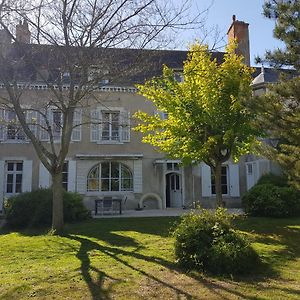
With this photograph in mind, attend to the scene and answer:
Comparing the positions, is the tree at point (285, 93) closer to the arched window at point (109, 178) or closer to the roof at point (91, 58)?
the roof at point (91, 58)

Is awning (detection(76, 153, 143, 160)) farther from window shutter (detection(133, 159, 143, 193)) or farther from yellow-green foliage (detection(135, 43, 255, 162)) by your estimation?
yellow-green foliage (detection(135, 43, 255, 162))

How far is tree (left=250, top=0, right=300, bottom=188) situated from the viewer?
24.5 ft

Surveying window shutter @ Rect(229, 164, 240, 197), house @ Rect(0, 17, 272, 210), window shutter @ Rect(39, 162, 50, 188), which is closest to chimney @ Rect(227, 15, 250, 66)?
house @ Rect(0, 17, 272, 210)

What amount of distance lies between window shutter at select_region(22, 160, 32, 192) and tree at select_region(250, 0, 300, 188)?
1316cm

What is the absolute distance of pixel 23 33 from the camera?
32.9 feet

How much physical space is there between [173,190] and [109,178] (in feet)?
11.3

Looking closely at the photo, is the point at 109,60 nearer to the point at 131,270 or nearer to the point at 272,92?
the point at 272,92

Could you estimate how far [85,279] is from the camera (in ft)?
19.9

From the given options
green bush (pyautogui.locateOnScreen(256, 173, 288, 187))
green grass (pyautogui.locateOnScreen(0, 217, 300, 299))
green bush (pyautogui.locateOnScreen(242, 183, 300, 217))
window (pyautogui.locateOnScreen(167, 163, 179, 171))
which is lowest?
green grass (pyautogui.locateOnScreen(0, 217, 300, 299))

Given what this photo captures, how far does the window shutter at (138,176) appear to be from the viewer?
61.7ft

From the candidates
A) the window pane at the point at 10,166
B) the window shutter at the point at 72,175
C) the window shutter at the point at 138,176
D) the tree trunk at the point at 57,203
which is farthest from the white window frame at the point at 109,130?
the tree trunk at the point at 57,203

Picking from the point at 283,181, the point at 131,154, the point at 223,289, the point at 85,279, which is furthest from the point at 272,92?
the point at 131,154

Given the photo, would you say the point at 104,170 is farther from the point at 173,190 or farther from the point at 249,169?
the point at 249,169

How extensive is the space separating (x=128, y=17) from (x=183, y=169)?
10.9 metres
